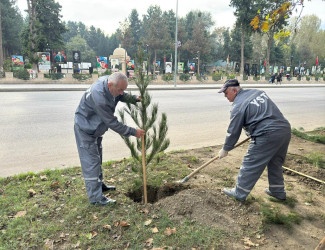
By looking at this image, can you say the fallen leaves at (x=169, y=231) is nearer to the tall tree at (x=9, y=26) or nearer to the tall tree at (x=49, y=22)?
the tall tree at (x=49, y=22)

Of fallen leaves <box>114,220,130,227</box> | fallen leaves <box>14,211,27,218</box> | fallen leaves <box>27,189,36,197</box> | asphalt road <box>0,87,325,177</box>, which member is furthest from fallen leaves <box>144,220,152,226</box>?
asphalt road <box>0,87,325,177</box>

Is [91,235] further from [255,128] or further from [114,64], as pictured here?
[114,64]

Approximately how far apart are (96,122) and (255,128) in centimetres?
207

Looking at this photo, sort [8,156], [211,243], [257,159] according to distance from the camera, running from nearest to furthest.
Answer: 1. [211,243]
2. [257,159]
3. [8,156]

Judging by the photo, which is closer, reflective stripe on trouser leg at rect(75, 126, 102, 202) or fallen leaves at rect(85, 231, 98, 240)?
fallen leaves at rect(85, 231, 98, 240)

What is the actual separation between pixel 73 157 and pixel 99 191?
7.38ft

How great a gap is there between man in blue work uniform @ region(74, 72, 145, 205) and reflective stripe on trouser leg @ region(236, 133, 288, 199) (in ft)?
4.82

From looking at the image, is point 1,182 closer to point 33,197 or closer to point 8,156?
point 33,197

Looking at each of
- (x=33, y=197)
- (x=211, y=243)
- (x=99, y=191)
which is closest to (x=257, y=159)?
(x=211, y=243)

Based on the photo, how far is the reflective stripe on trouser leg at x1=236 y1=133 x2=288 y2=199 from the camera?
135 inches

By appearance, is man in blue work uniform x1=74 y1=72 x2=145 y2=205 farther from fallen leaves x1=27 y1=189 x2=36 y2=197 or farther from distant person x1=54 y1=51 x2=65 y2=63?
distant person x1=54 y1=51 x2=65 y2=63

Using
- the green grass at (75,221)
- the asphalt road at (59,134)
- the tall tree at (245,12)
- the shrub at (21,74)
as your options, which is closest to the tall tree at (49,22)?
the shrub at (21,74)

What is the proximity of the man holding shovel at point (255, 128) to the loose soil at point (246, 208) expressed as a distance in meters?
0.38

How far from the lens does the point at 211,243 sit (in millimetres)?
2900
